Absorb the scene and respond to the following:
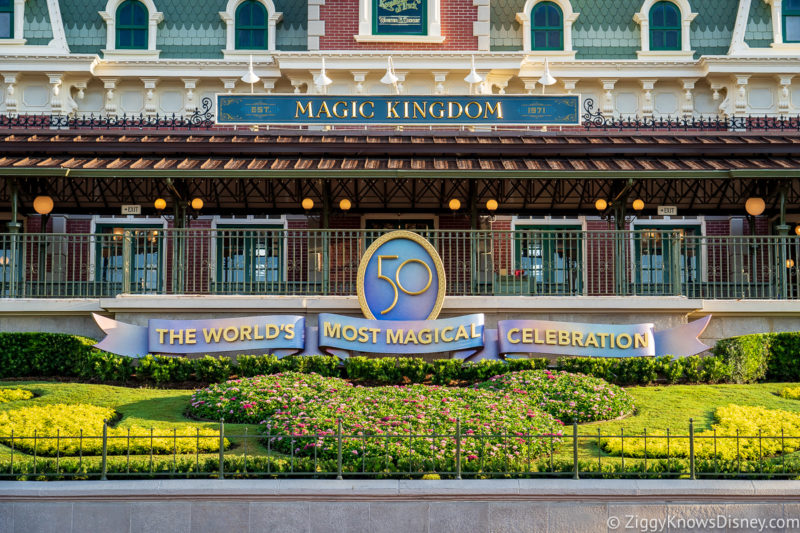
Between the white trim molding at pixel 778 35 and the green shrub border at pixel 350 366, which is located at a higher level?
the white trim molding at pixel 778 35

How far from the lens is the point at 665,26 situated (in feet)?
108

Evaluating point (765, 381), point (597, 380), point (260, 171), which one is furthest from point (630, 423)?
point (260, 171)

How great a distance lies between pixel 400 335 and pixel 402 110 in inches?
304

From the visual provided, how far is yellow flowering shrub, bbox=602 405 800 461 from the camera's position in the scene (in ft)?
42.4

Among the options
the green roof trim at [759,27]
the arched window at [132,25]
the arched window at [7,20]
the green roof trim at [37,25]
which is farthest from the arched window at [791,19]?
the arched window at [7,20]

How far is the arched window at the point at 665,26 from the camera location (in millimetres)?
32719

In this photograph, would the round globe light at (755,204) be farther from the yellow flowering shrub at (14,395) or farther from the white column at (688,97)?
the yellow flowering shrub at (14,395)

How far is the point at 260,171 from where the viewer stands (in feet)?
67.6

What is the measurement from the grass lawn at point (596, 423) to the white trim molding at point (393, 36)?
672 inches

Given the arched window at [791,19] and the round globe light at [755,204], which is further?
the arched window at [791,19]

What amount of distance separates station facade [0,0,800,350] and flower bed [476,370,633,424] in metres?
2.46

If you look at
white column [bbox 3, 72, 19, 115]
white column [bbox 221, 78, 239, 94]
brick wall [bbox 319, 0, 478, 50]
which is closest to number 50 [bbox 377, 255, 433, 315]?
brick wall [bbox 319, 0, 478, 50]

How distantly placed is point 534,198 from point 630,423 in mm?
10513

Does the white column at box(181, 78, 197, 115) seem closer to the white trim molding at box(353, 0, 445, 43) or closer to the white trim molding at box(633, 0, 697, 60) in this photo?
the white trim molding at box(353, 0, 445, 43)
